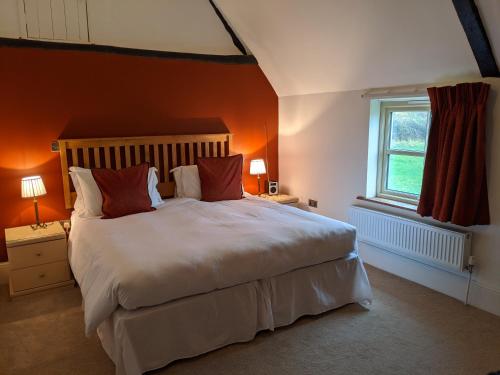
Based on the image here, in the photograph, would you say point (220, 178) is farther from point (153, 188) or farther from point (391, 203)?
point (391, 203)

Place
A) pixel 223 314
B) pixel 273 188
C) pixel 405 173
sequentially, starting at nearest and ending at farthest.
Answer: pixel 223 314, pixel 405 173, pixel 273 188

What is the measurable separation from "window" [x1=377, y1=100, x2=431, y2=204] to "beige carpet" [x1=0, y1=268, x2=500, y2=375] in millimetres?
1061

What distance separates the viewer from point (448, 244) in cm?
301

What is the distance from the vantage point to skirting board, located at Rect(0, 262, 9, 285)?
3432 millimetres

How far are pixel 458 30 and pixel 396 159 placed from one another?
1376 millimetres

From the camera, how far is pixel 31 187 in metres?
3.27

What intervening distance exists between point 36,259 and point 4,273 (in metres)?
0.50

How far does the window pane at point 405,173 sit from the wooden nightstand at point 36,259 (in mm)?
2994

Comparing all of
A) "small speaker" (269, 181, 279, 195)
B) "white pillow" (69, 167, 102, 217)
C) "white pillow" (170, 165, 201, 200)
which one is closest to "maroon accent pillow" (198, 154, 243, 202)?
"white pillow" (170, 165, 201, 200)

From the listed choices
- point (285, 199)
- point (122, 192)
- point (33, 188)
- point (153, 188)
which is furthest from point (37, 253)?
point (285, 199)

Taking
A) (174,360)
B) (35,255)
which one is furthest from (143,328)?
(35,255)

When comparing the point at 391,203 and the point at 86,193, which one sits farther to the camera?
the point at 391,203

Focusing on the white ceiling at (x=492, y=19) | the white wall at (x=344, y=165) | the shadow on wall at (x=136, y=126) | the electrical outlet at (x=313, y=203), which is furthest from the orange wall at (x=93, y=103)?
the white ceiling at (x=492, y=19)

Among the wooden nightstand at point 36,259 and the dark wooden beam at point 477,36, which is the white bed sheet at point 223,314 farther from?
the dark wooden beam at point 477,36
